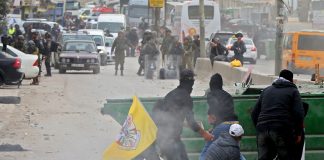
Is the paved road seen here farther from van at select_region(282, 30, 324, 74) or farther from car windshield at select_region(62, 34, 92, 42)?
car windshield at select_region(62, 34, 92, 42)

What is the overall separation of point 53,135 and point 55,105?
6436 millimetres

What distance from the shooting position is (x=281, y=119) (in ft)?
35.3

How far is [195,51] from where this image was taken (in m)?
38.8

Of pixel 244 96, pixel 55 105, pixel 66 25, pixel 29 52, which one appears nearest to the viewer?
pixel 244 96

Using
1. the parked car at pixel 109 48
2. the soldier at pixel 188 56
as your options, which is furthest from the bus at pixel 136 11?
the soldier at pixel 188 56

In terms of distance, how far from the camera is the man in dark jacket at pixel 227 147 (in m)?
9.16

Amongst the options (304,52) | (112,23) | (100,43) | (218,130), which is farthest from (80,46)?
(218,130)

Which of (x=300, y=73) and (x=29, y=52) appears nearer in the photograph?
(x=29, y=52)

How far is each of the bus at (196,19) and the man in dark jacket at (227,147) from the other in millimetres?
47103

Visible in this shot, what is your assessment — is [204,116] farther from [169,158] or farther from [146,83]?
[146,83]

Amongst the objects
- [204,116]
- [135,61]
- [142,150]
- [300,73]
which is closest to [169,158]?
[142,150]

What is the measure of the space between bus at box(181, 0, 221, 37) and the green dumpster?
1742 inches

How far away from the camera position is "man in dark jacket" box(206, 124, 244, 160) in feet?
30.1

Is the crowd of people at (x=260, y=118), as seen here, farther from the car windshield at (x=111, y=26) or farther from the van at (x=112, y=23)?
the car windshield at (x=111, y=26)
